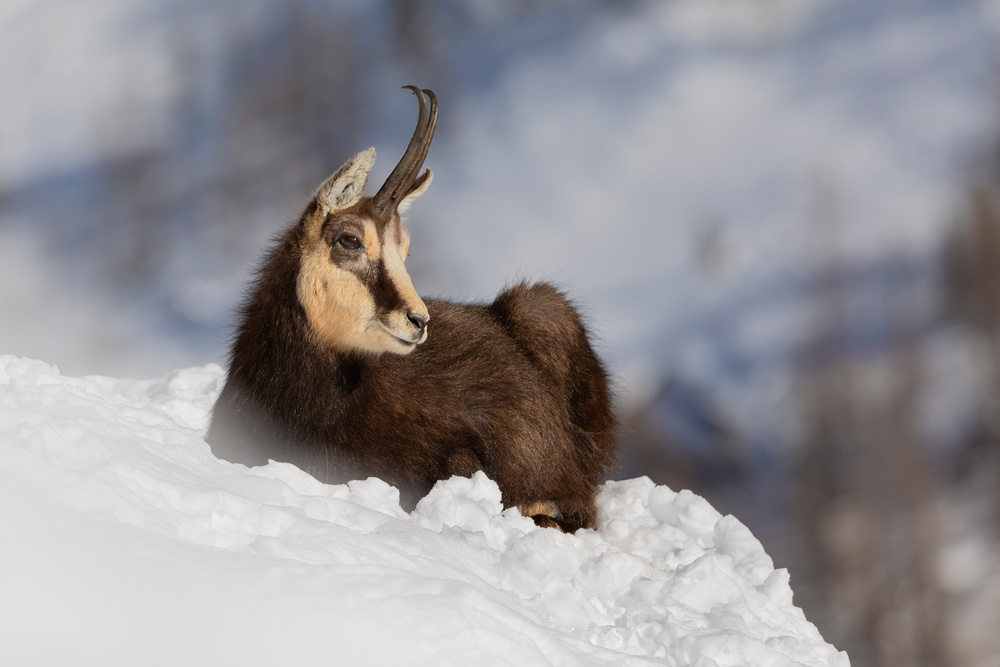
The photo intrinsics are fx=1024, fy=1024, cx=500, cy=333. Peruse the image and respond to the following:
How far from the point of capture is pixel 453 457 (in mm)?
5102

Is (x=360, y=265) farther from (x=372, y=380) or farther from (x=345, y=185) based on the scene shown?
(x=372, y=380)

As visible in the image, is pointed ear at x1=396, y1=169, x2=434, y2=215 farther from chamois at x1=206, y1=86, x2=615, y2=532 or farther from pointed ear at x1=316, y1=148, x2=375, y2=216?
pointed ear at x1=316, y1=148, x2=375, y2=216

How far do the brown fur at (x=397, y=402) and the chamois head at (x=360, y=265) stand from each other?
15mm

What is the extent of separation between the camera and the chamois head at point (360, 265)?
4.89 metres

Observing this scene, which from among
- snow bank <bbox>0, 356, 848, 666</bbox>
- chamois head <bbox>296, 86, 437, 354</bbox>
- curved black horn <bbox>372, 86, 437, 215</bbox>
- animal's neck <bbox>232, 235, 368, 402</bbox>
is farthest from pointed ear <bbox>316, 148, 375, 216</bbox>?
snow bank <bbox>0, 356, 848, 666</bbox>

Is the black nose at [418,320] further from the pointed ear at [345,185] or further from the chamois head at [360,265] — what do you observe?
the pointed ear at [345,185]

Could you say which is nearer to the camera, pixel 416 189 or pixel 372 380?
pixel 372 380

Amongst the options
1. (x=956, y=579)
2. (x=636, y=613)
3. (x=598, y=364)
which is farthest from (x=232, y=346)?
(x=956, y=579)

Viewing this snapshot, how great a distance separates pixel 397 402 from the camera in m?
5.14

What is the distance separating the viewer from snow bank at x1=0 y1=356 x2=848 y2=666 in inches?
98.4

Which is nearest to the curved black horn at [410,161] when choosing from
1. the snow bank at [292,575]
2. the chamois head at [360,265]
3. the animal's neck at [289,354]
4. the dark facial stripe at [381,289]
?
the chamois head at [360,265]

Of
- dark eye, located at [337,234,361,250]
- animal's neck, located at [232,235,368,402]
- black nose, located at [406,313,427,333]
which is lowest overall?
animal's neck, located at [232,235,368,402]

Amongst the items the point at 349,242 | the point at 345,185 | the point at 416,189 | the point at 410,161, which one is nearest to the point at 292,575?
the point at 349,242

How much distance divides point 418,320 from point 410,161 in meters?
0.89
